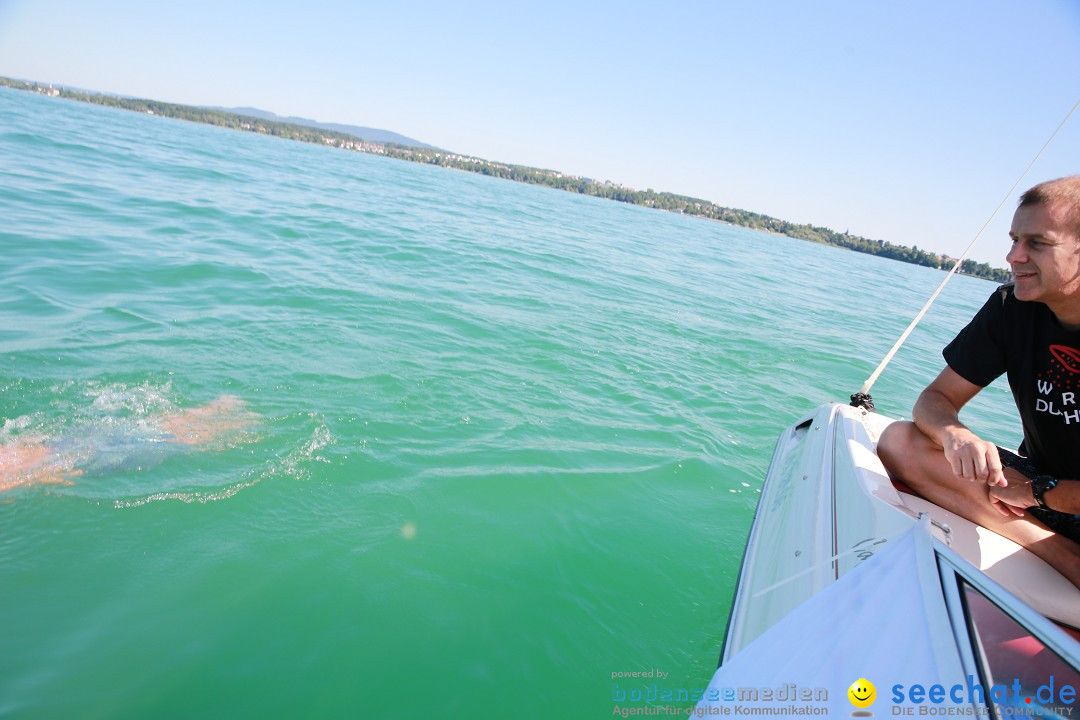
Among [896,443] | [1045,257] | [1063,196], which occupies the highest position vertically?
→ [1063,196]

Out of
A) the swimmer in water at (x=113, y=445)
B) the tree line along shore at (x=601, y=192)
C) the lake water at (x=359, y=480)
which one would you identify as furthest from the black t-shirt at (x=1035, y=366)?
the tree line along shore at (x=601, y=192)

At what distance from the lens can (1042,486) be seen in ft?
6.76

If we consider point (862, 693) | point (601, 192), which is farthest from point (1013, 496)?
point (601, 192)

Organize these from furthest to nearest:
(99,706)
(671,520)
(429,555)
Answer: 1. (671,520)
2. (429,555)
3. (99,706)

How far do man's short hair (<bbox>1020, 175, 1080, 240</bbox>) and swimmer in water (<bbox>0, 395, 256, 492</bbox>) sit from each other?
15.2 feet

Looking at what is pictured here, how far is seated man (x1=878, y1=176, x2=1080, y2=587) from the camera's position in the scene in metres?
1.91

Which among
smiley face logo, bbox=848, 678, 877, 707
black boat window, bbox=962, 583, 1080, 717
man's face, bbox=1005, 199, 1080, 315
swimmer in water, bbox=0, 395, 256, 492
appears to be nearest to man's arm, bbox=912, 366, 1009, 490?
man's face, bbox=1005, 199, 1080, 315

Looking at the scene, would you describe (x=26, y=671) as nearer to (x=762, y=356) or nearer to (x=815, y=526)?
(x=815, y=526)

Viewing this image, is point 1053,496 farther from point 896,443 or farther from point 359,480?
point 359,480

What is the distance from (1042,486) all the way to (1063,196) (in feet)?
3.31

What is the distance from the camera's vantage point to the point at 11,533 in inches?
121

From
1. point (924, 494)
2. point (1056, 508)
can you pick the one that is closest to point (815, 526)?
point (924, 494)

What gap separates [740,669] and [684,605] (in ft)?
5.94

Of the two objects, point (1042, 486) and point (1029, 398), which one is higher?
point (1029, 398)
